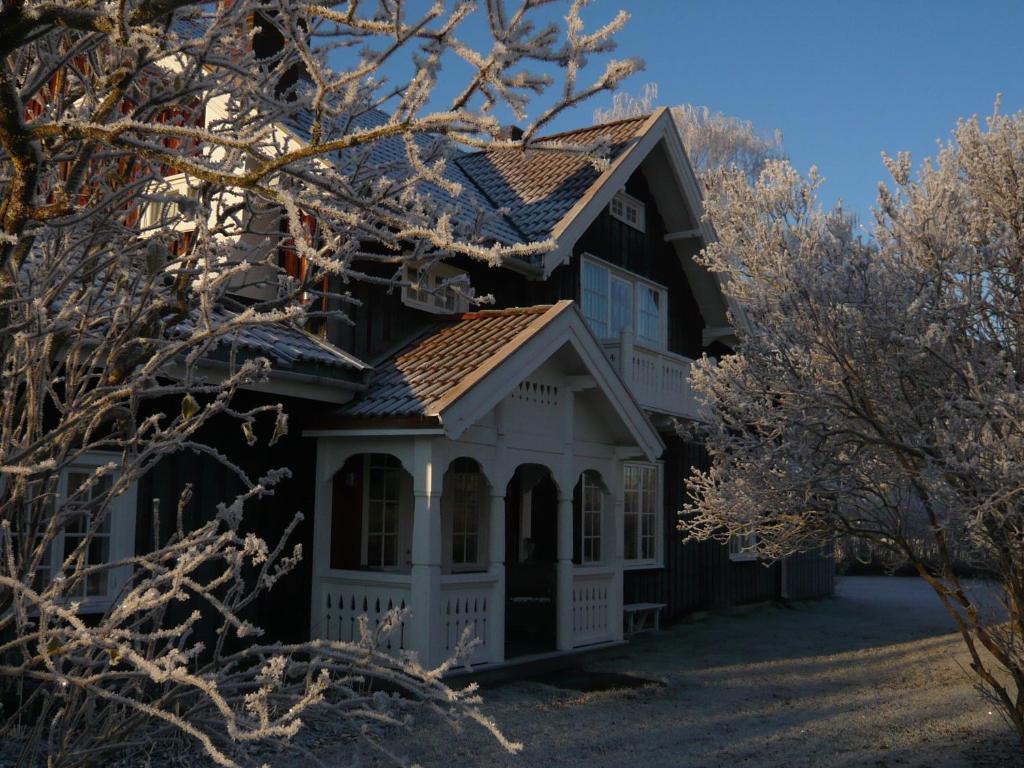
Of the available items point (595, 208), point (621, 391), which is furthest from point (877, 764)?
point (595, 208)

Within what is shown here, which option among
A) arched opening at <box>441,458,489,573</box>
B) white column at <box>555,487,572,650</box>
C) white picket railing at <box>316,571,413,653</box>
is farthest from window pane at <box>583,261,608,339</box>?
white picket railing at <box>316,571,413,653</box>

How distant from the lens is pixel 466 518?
13258mm

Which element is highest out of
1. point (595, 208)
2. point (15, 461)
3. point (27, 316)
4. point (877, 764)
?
point (595, 208)

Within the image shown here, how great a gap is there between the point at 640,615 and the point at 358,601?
6.88 m

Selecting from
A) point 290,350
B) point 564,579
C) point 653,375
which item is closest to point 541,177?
point 653,375

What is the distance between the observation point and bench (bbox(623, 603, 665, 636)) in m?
15.0

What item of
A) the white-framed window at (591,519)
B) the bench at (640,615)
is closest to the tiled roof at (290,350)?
the white-framed window at (591,519)

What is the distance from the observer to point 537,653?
38.0 feet

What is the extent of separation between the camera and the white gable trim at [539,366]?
31.3ft

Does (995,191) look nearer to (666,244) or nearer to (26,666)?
(26,666)

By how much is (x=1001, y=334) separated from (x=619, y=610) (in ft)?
21.4

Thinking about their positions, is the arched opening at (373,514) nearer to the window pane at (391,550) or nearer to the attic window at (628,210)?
the window pane at (391,550)

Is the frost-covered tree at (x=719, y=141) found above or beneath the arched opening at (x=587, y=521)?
above

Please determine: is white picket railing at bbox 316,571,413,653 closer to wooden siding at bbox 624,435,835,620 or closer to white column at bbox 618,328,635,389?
white column at bbox 618,328,635,389
